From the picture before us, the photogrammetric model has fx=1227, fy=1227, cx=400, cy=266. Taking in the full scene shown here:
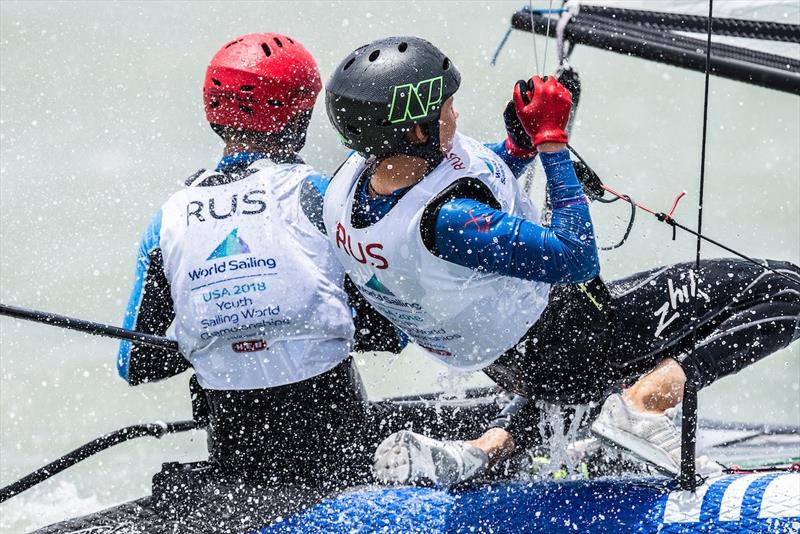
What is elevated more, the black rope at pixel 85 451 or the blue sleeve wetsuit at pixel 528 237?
the blue sleeve wetsuit at pixel 528 237

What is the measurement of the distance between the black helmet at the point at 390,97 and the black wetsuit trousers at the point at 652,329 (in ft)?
1.79

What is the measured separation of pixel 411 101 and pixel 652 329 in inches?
32.6

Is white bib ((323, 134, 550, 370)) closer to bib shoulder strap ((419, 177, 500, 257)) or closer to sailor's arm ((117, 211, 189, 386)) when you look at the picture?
bib shoulder strap ((419, 177, 500, 257))

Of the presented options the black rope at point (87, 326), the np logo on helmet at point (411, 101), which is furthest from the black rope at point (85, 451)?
the np logo on helmet at point (411, 101)

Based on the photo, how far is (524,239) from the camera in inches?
98.7

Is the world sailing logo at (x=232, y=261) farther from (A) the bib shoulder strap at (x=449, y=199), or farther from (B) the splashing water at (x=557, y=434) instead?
(B) the splashing water at (x=557, y=434)

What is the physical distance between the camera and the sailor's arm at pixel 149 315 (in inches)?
119

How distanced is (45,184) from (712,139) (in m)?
4.47

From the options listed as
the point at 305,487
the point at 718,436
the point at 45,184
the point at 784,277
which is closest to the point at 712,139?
the point at 718,436

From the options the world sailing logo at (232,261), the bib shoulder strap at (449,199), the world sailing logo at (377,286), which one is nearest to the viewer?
the bib shoulder strap at (449,199)

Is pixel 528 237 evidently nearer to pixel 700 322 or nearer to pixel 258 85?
pixel 700 322

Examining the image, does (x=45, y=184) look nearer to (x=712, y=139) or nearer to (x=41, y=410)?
(x=41, y=410)

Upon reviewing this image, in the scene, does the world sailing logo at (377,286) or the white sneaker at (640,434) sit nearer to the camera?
the white sneaker at (640,434)

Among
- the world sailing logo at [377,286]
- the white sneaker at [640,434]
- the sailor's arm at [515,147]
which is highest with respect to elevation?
the sailor's arm at [515,147]
